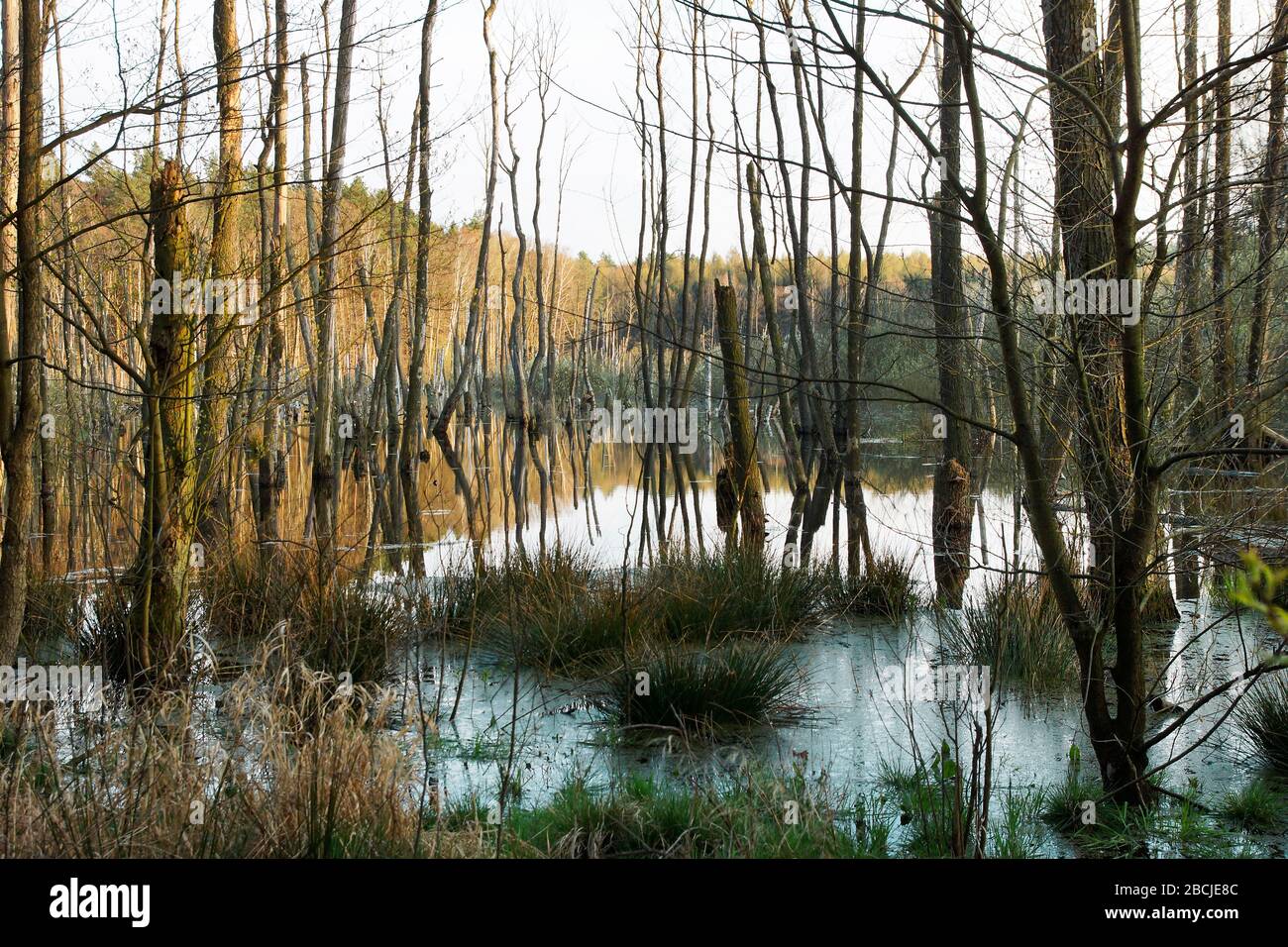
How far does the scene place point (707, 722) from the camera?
4.49 metres

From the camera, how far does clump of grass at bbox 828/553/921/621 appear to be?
6988 mm

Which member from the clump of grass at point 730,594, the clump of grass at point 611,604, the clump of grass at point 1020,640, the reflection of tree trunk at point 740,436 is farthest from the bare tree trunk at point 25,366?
the reflection of tree trunk at point 740,436

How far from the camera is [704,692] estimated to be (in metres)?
4.69

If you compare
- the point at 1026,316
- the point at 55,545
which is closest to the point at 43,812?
the point at 1026,316

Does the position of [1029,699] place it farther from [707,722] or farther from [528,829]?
[528,829]

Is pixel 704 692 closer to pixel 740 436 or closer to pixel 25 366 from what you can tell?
pixel 25 366

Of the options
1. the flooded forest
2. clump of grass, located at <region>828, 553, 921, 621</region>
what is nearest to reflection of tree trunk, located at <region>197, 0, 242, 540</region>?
the flooded forest

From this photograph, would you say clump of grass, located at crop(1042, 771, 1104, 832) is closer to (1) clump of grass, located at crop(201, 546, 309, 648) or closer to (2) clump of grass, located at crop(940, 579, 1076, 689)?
(2) clump of grass, located at crop(940, 579, 1076, 689)

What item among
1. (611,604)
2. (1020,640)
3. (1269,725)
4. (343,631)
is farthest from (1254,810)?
(343,631)

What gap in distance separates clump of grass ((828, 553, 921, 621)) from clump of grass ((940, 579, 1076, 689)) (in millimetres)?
862

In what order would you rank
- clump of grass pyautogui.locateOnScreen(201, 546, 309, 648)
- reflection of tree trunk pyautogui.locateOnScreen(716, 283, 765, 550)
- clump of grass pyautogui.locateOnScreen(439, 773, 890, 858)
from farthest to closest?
reflection of tree trunk pyautogui.locateOnScreen(716, 283, 765, 550) < clump of grass pyautogui.locateOnScreen(201, 546, 309, 648) < clump of grass pyautogui.locateOnScreen(439, 773, 890, 858)

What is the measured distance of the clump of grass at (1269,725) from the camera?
4.09m

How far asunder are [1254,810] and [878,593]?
3.59 metres

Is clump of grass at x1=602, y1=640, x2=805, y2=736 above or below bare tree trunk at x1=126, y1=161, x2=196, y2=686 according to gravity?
below
